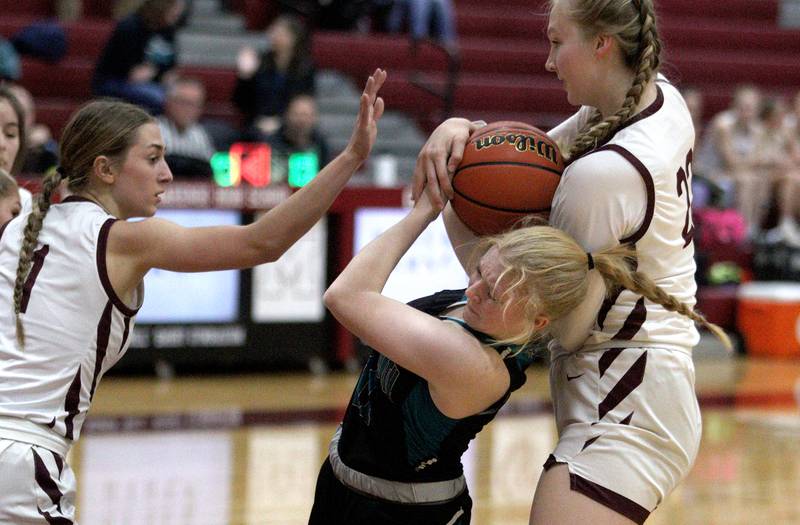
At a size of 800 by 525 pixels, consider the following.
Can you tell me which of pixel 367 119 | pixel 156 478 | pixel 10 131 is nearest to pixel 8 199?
pixel 10 131

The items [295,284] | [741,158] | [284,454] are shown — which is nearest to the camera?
[284,454]

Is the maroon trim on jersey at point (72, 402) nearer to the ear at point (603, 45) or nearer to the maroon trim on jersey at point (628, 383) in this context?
the maroon trim on jersey at point (628, 383)

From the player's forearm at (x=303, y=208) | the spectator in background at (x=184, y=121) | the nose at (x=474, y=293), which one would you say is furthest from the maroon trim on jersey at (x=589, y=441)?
the spectator in background at (x=184, y=121)

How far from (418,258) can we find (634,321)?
18.3ft

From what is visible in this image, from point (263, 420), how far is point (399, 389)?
4147 mm

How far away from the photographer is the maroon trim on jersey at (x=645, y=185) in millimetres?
2607

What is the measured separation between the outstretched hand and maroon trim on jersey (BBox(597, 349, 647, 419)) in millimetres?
768

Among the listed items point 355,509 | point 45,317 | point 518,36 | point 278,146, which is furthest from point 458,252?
point 518,36

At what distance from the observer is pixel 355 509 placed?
2738 mm

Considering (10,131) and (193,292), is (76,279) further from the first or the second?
(193,292)

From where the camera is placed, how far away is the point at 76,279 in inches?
109

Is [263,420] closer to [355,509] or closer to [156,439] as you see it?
[156,439]

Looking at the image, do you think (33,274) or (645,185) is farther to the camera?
(33,274)

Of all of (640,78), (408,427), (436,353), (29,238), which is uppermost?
(640,78)
